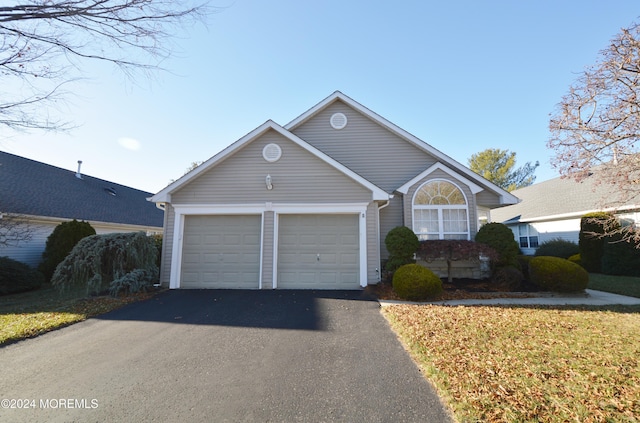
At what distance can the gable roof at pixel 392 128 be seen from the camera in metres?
10.6

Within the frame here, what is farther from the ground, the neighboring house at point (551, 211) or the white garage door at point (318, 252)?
the neighboring house at point (551, 211)

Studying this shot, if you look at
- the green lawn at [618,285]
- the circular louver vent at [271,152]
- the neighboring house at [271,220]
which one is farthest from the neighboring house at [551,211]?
the circular louver vent at [271,152]

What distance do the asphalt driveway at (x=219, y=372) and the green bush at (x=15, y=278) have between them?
667 cm

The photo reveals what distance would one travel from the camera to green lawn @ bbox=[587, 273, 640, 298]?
856cm

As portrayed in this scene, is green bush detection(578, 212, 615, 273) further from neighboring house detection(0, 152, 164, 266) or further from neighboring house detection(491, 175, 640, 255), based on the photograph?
neighboring house detection(0, 152, 164, 266)

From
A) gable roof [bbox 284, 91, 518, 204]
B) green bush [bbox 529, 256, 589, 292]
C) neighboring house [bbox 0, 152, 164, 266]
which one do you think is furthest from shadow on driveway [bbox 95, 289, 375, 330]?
neighboring house [bbox 0, 152, 164, 266]

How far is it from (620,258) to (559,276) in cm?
702

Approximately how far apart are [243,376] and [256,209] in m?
5.92

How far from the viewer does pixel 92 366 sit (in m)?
3.85

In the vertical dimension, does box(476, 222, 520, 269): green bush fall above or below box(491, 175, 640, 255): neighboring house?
below

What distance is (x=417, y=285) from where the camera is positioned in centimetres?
719

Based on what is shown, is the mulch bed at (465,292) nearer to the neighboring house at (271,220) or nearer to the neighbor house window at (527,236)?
the neighboring house at (271,220)

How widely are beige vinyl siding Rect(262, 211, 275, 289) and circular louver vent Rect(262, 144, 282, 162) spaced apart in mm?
1822

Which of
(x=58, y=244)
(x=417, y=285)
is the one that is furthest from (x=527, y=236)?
(x=58, y=244)
